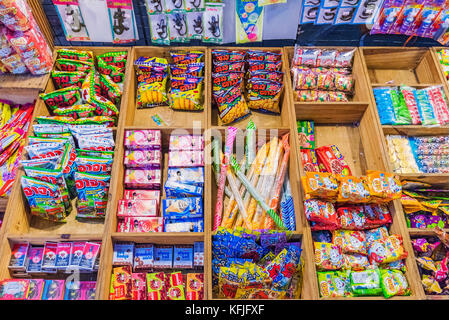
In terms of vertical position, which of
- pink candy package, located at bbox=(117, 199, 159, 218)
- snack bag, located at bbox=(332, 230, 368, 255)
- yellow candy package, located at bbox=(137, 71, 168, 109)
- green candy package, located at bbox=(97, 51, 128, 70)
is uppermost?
green candy package, located at bbox=(97, 51, 128, 70)

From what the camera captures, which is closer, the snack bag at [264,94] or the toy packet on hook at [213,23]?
the toy packet on hook at [213,23]

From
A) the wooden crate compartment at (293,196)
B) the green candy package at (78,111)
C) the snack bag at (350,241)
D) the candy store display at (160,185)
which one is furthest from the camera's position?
the green candy package at (78,111)

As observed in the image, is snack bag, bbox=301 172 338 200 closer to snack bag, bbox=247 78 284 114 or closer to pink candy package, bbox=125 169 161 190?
snack bag, bbox=247 78 284 114

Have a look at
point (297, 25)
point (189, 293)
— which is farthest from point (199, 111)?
point (189, 293)

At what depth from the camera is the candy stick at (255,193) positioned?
9.03 ft

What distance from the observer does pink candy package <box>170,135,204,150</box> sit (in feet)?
10.0

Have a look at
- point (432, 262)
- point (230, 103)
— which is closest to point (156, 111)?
point (230, 103)

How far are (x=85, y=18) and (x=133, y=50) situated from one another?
19.2 inches

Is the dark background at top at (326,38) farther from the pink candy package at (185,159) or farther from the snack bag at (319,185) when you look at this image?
the snack bag at (319,185)

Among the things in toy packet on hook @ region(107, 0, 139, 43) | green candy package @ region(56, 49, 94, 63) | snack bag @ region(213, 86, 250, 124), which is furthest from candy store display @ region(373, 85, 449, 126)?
green candy package @ region(56, 49, 94, 63)

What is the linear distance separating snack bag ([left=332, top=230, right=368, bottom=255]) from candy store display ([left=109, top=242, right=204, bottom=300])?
1057 millimetres

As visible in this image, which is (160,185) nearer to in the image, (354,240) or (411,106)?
(354,240)

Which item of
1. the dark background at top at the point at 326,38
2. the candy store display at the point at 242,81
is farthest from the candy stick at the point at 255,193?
the dark background at top at the point at 326,38

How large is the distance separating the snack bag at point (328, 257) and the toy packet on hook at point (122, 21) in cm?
249
